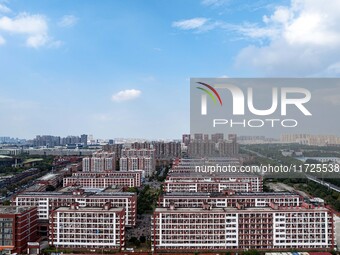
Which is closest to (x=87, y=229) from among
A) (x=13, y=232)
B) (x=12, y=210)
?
(x=13, y=232)

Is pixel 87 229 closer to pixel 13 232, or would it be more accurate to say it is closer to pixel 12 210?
pixel 13 232

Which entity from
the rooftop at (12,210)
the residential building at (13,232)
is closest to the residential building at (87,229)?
the residential building at (13,232)

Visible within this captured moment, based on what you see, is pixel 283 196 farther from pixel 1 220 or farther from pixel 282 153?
pixel 1 220

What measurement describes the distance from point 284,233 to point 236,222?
656mm

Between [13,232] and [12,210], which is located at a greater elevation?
[12,210]

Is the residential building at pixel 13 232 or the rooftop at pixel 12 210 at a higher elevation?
the rooftop at pixel 12 210

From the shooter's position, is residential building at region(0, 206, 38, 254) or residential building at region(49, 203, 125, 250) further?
residential building at region(49, 203, 125, 250)

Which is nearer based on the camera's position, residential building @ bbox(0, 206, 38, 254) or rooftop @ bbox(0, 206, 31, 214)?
residential building @ bbox(0, 206, 38, 254)

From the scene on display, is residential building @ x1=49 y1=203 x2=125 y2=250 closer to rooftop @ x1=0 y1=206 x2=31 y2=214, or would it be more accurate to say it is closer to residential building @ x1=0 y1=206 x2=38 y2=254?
residential building @ x1=0 y1=206 x2=38 y2=254

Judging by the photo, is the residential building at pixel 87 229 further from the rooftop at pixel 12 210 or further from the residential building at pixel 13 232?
the rooftop at pixel 12 210

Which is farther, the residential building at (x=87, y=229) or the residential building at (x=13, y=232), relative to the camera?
the residential building at (x=87, y=229)

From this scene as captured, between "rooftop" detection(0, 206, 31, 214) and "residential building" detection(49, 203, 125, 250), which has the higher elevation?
"rooftop" detection(0, 206, 31, 214)

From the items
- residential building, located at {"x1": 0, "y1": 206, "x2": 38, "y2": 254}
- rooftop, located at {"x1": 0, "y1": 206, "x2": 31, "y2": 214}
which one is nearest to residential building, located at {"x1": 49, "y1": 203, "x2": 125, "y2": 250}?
residential building, located at {"x1": 0, "y1": 206, "x2": 38, "y2": 254}

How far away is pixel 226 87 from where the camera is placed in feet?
18.8
